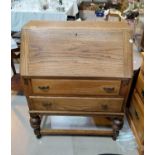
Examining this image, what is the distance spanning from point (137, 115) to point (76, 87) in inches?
25.3

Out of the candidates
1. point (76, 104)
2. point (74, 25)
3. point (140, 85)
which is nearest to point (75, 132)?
point (76, 104)

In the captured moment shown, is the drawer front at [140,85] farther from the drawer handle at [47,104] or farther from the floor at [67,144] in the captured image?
the drawer handle at [47,104]

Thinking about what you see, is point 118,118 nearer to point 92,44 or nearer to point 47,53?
point 92,44

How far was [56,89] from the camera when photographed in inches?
55.7

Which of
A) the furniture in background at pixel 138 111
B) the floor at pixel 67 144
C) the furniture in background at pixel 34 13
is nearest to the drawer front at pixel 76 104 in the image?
the furniture in background at pixel 138 111

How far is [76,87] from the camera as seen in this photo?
1.40 m

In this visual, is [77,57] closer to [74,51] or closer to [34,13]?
[74,51]

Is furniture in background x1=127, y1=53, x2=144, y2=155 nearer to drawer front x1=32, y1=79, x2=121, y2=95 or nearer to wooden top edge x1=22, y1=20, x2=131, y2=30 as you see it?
drawer front x1=32, y1=79, x2=121, y2=95

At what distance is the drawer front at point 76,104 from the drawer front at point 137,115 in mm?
221

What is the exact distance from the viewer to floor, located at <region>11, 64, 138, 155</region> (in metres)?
1.64

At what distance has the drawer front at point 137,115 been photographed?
1585mm

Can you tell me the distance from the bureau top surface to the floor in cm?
68
